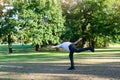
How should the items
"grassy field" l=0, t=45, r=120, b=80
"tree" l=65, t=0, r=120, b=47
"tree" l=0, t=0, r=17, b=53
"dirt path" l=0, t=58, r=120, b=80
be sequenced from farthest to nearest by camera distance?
"tree" l=65, t=0, r=120, b=47 < "tree" l=0, t=0, r=17, b=53 < "grassy field" l=0, t=45, r=120, b=80 < "dirt path" l=0, t=58, r=120, b=80

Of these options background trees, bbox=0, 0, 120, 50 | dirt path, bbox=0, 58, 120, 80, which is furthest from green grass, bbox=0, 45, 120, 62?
dirt path, bbox=0, 58, 120, 80

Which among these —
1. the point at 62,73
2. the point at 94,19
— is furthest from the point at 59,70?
the point at 94,19

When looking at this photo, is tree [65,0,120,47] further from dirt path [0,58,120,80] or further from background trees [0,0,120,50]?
dirt path [0,58,120,80]

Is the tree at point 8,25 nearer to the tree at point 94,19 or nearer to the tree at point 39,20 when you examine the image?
the tree at point 39,20

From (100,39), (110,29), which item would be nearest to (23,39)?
(110,29)

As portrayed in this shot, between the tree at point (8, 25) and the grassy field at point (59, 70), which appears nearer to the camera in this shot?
the grassy field at point (59, 70)

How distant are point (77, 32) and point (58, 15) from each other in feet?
46.8

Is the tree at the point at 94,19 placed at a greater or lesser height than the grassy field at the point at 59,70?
greater

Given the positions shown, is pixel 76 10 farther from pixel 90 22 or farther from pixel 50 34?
pixel 50 34

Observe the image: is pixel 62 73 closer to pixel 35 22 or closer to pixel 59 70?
pixel 59 70

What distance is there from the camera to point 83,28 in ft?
239

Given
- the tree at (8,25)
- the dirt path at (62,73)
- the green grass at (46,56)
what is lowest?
the green grass at (46,56)

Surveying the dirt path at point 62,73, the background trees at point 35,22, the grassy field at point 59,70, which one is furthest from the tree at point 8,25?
the dirt path at point 62,73

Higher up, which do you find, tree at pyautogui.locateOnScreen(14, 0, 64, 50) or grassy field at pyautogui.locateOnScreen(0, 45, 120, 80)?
tree at pyautogui.locateOnScreen(14, 0, 64, 50)
